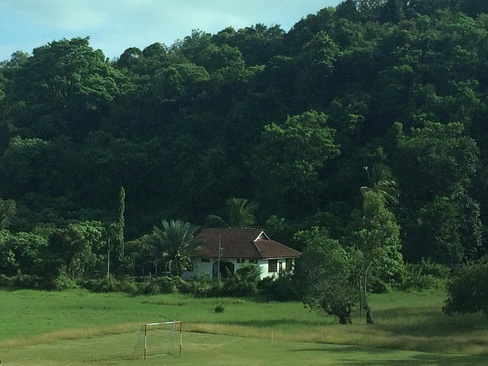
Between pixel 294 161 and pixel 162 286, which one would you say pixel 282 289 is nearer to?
pixel 162 286

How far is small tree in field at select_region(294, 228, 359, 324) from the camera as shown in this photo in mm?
37250

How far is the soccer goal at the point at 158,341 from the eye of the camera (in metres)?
27.8

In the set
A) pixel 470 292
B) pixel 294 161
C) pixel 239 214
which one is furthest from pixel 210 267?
pixel 470 292

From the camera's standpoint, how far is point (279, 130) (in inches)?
2630

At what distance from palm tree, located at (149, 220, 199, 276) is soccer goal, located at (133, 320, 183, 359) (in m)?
19.8

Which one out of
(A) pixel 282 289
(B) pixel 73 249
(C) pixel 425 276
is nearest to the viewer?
(A) pixel 282 289

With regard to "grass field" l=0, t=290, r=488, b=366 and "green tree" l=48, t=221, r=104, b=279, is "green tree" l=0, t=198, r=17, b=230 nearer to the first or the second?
"green tree" l=48, t=221, r=104, b=279

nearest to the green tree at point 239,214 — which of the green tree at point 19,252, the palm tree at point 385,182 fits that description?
the palm tree at point 385,182

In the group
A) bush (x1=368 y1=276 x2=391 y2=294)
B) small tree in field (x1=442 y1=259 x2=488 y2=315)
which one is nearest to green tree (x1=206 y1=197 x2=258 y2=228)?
bush (x1=368 y1=276 x2=391 y2=294)

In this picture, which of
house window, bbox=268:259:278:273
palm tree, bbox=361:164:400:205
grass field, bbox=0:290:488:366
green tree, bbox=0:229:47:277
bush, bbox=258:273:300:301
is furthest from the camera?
house window, bbox=268:259:278:273

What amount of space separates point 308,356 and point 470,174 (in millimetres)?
38218

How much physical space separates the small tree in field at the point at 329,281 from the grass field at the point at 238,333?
2.81 feet

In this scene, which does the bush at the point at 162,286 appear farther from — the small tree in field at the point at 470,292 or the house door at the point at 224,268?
the small tree in field at the point at 470,292

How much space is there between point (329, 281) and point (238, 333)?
7002mm
